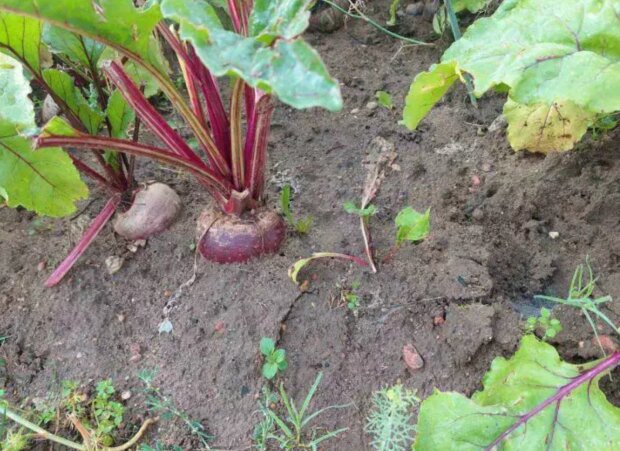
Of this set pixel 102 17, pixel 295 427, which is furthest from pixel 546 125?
pixel 102 17

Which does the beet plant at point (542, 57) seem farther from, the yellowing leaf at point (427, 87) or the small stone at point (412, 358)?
the small stone at point (412, 358)

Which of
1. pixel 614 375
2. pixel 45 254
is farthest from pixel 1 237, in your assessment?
pixel 614 375

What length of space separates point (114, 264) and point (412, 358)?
2.82ft

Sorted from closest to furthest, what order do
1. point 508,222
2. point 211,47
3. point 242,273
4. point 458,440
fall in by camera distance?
1. point 211,47
2. point 458,440
3. point 242,273
4. point 508,222

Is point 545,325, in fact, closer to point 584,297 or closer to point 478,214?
point 584,297

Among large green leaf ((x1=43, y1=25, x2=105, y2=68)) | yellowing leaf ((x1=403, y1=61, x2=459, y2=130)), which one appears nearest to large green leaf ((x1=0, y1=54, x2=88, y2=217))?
large green leaf ((x1=43, y1=25, x2=105, y2=68))

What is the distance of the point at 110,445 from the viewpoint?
4.34 feet

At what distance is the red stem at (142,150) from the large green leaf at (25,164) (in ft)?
0.24

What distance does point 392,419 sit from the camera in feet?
3.81

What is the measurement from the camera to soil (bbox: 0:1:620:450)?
136 cm

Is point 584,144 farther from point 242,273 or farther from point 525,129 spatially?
point 242,273

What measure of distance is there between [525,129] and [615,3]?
515 millimetres

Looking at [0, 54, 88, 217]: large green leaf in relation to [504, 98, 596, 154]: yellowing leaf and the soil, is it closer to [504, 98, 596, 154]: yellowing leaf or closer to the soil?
the soil

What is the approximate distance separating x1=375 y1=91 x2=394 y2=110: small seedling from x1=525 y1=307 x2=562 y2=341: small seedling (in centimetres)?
94
